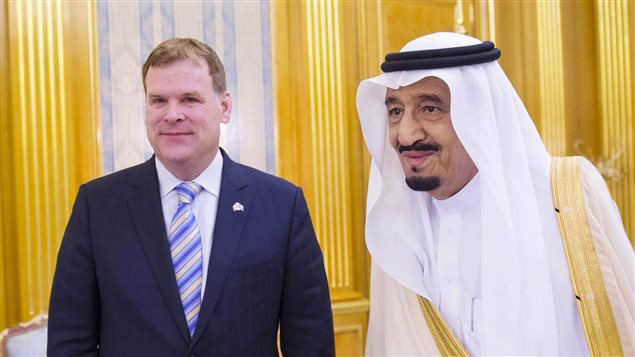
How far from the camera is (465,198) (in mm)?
1813

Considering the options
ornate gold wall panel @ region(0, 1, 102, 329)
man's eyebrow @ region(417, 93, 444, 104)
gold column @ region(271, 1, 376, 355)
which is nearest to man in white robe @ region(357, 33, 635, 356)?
man's eyebrow @ region(417, 93, 444, 104)

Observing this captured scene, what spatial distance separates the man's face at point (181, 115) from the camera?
1854 millimetres

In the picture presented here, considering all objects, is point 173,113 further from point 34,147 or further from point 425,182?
point 34,147

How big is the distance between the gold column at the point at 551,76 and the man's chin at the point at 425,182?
3.33m

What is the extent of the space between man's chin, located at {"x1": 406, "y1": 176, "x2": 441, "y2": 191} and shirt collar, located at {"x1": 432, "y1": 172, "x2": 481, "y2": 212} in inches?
3.6

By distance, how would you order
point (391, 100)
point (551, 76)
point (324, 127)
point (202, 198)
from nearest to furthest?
1. point (391, 100)
2. point (202, 198)
3. point (324, 127)
4. point (551, 76)

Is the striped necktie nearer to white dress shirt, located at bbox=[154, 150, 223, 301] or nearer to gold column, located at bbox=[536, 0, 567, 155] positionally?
white dress shirt, located at bbox=[154, 150, 223, 301]

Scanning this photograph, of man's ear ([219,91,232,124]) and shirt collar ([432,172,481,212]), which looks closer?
shirt collar ([432,172,481,212])

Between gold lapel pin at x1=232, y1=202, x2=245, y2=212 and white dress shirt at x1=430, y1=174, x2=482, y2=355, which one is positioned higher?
gold lapel pin at x1=232, y1=202, x2=245, y2=212

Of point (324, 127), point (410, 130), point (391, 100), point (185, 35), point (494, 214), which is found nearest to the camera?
point (494, 214)

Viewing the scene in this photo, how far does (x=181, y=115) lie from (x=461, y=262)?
91 cm

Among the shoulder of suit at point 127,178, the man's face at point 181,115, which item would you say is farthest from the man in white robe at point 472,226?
the shoulder of suit at point 127,178

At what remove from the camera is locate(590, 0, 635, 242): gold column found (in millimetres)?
4781

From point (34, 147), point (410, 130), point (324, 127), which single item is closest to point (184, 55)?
point (410, 130)
